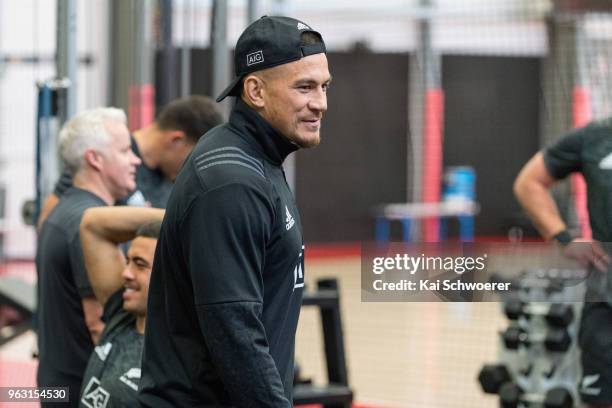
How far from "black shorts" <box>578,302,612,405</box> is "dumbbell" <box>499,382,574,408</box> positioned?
66 cm

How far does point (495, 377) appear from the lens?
498cm

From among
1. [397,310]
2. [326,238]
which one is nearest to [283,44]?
[397,310]

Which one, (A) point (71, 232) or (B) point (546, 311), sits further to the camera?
(B) point (546, 311)

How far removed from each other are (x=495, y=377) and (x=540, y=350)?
9.4 inches

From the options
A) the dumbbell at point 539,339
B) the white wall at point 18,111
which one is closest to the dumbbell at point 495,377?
the dumbbell at point 539,339

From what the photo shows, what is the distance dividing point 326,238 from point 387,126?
1734 mm

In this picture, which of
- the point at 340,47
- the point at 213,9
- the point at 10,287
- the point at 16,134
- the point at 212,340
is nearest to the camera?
the point at 212,340

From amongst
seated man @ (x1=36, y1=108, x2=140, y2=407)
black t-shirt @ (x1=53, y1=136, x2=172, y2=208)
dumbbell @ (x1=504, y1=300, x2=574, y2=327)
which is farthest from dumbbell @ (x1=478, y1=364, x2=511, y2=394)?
seated man @ (x1=36, y1=108, x2=140, y2=407)

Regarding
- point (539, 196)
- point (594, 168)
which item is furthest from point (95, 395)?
point (539, 196)

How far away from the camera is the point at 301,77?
213 cm

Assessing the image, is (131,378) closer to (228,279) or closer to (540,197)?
(228,279)

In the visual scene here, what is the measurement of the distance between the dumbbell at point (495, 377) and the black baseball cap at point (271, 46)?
3107 mm

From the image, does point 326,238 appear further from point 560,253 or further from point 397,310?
point 560,253

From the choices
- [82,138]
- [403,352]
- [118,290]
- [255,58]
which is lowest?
[403,352]
